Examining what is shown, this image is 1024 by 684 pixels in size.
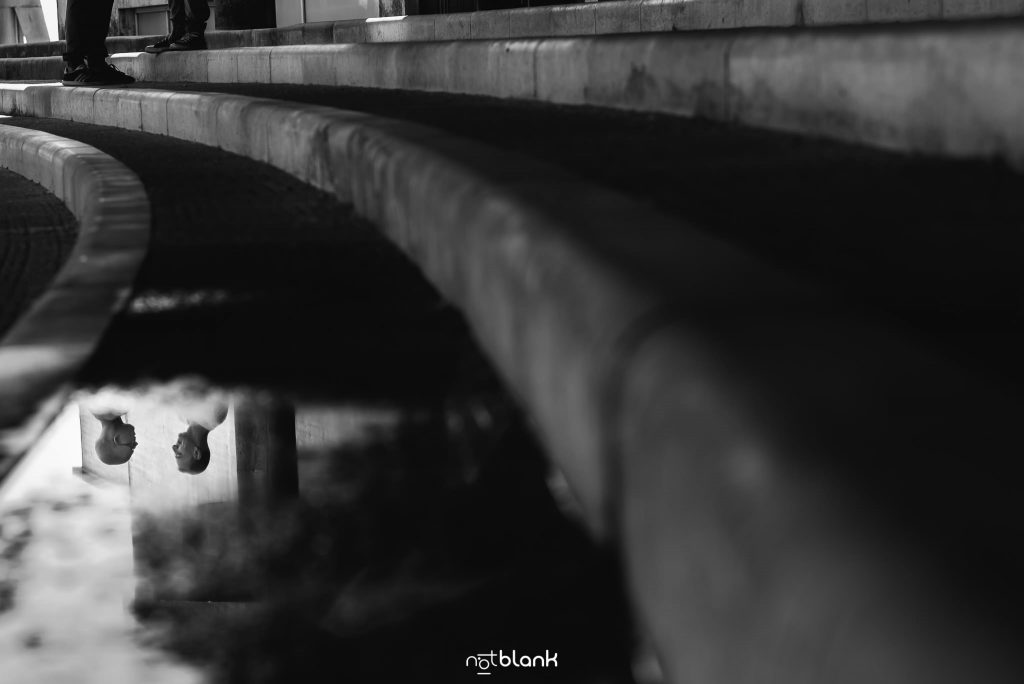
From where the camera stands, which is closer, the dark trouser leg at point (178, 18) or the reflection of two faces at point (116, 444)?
the reflection of two faces at point (116, 444)

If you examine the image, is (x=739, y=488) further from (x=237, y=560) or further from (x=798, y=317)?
(x=237, y=560)

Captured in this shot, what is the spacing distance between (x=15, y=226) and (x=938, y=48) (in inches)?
138

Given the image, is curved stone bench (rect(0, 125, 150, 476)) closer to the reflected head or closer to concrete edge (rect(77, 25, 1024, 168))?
the reflected head

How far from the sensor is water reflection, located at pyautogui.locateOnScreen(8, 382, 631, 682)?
4.17 ft

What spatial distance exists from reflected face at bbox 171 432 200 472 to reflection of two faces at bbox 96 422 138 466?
0.20 ft

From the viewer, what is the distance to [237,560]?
1494 millimetres

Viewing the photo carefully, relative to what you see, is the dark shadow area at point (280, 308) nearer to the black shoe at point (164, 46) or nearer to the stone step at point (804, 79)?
the stone step at point (804, 79)

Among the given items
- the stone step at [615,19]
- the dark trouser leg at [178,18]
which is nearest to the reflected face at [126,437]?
the stone step at [615,19]

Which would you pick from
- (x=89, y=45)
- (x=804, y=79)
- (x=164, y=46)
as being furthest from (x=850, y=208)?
(x=164, y=46)

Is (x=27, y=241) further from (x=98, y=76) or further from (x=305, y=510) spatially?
(x=98, y=76)

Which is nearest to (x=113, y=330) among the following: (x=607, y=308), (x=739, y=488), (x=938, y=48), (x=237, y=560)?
(x=237, y=560)

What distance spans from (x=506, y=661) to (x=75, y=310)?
5.50 feet

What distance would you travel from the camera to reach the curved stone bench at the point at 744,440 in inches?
27.1

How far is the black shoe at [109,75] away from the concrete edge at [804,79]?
12.8 ft
